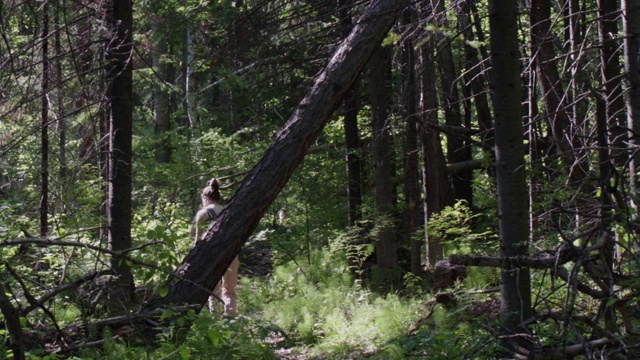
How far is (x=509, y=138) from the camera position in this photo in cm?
508

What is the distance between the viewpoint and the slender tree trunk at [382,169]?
447 inches

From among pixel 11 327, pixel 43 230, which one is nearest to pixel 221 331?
pixel 11 327

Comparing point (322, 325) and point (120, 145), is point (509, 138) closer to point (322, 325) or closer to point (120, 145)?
point (322, 325)

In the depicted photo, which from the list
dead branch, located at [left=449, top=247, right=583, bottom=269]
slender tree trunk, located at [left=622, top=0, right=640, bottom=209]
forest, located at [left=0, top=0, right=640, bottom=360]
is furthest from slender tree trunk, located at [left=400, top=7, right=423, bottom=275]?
dead branch, located at [left=449, top=247, right=583, bottom=269]

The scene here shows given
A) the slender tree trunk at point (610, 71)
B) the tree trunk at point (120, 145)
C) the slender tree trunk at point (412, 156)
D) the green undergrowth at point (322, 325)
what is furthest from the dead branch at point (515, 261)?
the slender tree trunk at point (412, 156)

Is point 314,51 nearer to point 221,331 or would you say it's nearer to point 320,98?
point 320,98

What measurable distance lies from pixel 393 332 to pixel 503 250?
3.31 m

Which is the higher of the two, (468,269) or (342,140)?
(342,140)

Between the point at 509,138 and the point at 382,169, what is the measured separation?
656 centimetres

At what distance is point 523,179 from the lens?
5074mm

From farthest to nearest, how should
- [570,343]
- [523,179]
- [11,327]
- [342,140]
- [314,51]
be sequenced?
[342,140], [314,51], [523,179], [570,343], [11,327]

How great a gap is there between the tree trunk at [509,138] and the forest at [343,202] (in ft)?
0.05

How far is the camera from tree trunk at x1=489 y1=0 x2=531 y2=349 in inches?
199

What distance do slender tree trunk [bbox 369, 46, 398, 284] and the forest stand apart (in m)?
0.04
